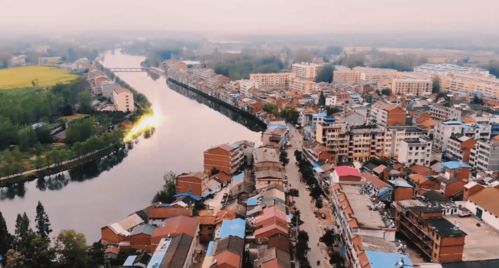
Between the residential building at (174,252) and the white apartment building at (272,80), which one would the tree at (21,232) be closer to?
the residential building at (174,252)

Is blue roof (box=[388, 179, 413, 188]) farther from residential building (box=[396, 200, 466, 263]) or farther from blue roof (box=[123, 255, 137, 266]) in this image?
blue roof (box=[123, 255, 137, 266])

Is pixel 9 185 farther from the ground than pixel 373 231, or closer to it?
closer to it

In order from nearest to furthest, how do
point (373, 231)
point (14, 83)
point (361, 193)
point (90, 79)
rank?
point (373, 231), point (361, 193), point (14, 83), point (90, 79)

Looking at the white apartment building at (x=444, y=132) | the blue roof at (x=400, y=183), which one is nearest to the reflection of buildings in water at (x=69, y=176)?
the blue roof at (x=400, y=183)

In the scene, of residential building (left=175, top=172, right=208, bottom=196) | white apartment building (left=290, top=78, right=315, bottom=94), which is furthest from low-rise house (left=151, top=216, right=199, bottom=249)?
white apartment building (left=290, top=78, right=315, bottom=94)

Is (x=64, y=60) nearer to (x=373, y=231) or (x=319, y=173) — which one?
(x=319, y=173)

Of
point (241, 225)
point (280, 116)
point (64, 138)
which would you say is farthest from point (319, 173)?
point (64, 138)

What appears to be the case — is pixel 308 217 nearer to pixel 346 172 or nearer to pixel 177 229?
pixel 346 172

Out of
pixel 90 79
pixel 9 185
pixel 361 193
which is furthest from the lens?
pixel 90 79
